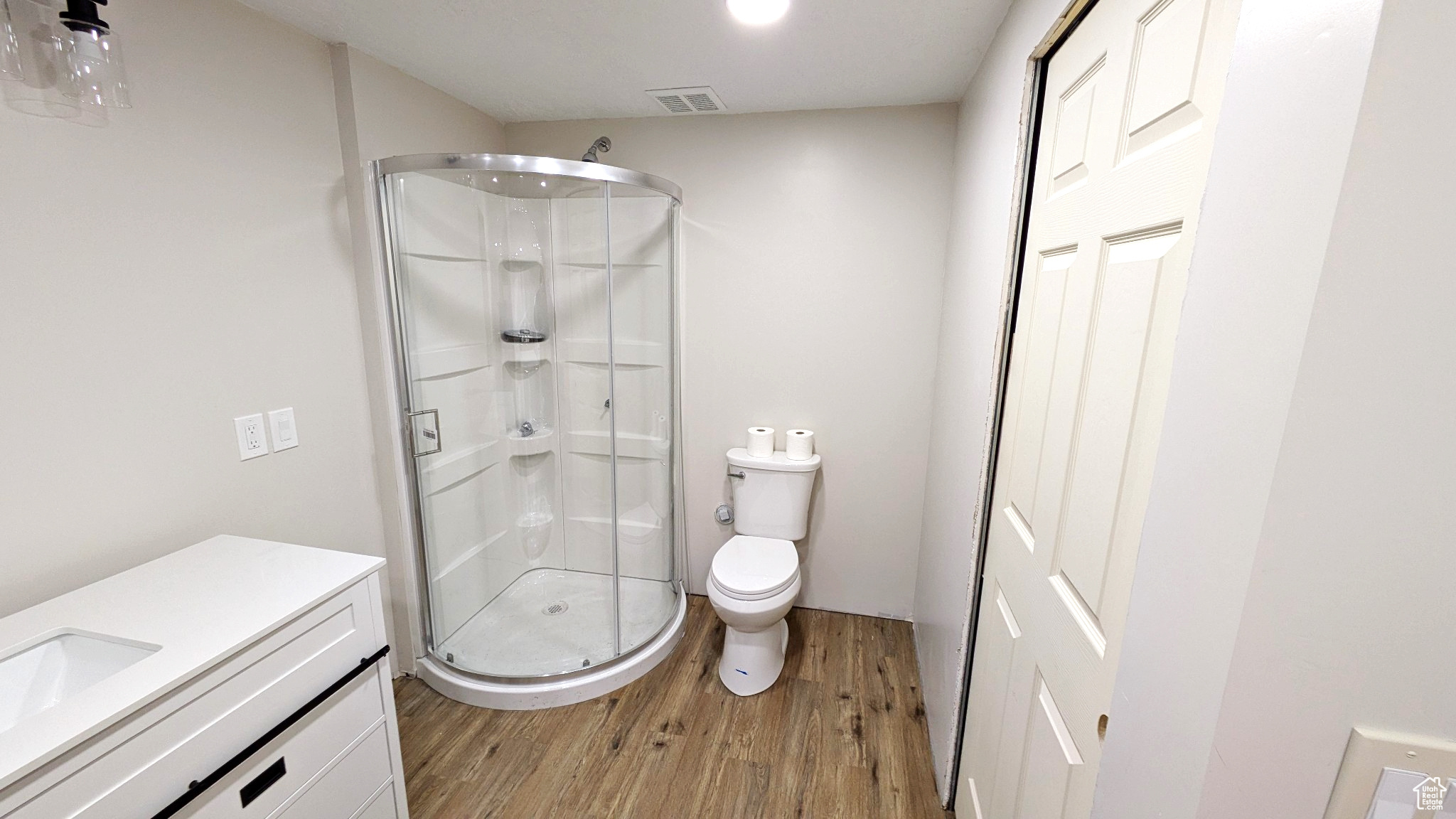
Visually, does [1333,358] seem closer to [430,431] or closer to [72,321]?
[72,321]

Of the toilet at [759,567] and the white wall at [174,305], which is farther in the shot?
the toilet at [759,567]

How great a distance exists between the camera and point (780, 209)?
2.30 meters

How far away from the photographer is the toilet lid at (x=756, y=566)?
199 centimetres

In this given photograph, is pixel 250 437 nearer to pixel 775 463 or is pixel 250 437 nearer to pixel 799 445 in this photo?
pixel 775 463

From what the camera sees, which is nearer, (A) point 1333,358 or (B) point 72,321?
(A) point 1333,358

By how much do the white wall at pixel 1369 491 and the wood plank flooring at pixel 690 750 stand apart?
1.42 metres

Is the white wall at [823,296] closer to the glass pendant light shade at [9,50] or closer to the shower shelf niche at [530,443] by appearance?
the shower shelf niche at [530,443]

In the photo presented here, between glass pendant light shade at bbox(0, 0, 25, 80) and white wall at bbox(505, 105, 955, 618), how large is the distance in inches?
61.7

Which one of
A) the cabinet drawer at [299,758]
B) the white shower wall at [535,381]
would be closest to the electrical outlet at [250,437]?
the white shower wall at [535,381]

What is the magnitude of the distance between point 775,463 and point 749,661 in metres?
0.79

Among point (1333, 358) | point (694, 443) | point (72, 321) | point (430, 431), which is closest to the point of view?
point (1333, 358)

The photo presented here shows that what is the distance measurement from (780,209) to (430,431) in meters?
1.64

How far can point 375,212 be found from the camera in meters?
1.80

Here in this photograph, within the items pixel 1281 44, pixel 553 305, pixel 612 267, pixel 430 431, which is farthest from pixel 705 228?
pixel 1281 44
